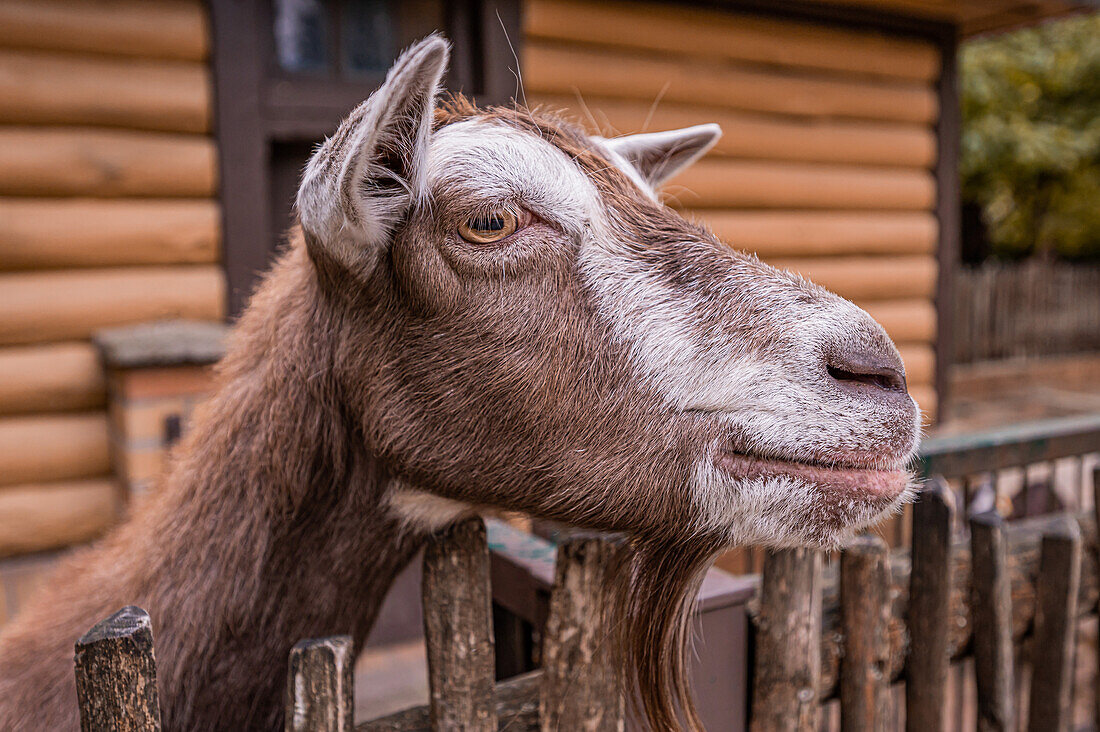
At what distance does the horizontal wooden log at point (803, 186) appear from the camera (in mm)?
5730

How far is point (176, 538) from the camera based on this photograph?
1.51 meters

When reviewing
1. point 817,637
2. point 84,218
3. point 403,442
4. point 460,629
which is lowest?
point 817,637

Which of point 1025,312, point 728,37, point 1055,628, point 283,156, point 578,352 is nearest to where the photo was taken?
point 578,352

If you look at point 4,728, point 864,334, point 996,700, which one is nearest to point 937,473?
point 996,700

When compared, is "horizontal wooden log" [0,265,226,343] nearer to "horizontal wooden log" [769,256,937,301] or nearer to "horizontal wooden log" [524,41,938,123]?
"horizontal wooden log" [524,41,938,123]

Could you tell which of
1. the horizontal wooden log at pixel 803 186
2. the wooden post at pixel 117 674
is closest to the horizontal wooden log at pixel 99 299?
the horizontal wooden log at pixel 803 186

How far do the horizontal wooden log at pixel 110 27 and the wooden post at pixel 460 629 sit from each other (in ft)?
A: 11.5

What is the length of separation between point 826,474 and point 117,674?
106 cm

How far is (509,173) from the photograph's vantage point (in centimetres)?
131

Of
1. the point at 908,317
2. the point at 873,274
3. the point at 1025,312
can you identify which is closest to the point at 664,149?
the point at 873,274

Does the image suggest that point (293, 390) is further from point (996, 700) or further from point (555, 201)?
point (996, 700)

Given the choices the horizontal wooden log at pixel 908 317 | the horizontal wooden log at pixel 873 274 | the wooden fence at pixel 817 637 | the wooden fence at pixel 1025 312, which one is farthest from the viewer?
the wooden fence at pixel 1025 312

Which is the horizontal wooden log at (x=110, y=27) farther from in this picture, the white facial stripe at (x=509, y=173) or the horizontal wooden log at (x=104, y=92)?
the white facial stripe at (x=509, y=173)

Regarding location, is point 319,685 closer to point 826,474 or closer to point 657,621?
point 657,621
